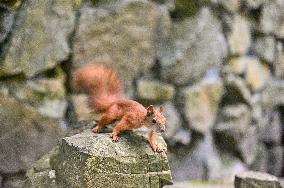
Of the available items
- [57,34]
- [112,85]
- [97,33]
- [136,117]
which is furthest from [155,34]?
[136,117]

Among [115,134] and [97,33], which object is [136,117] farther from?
[97,33]

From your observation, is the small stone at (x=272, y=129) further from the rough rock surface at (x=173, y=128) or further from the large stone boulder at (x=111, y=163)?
the large stone boulder at (x=111, y=163)

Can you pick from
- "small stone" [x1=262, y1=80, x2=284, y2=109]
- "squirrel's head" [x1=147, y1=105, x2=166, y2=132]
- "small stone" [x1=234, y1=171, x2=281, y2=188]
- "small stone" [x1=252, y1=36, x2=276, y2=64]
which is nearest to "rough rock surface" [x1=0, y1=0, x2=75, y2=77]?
"squirrel's head" [x1=147, y1=105, x2=166, y2=132]

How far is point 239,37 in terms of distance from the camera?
2213 mm

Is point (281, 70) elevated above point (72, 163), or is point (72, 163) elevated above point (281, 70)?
point (281, 70)

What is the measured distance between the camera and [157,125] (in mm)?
1254

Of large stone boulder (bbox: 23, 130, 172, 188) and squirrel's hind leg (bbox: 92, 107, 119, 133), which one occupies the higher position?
squirrel's hind leg (bbox: 92, 107, 119, 133)

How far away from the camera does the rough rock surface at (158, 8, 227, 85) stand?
1982 millimetres

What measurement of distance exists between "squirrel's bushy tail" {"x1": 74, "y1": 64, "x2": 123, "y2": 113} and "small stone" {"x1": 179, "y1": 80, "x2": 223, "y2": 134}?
0.69m

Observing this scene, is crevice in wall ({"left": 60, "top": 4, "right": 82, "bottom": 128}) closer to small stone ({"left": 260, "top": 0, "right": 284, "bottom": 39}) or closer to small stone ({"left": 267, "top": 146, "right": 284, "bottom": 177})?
small stone ({"left": 260, "top": 0, "right": 284, "bottom": 39})

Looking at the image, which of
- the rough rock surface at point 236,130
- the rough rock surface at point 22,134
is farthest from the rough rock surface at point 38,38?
the rough rock surface at point 236,130

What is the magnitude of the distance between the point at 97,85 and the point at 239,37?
100 cm

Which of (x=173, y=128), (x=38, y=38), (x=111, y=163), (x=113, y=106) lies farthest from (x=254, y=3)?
(x=111, y=163)

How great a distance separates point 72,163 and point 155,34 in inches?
30.6
